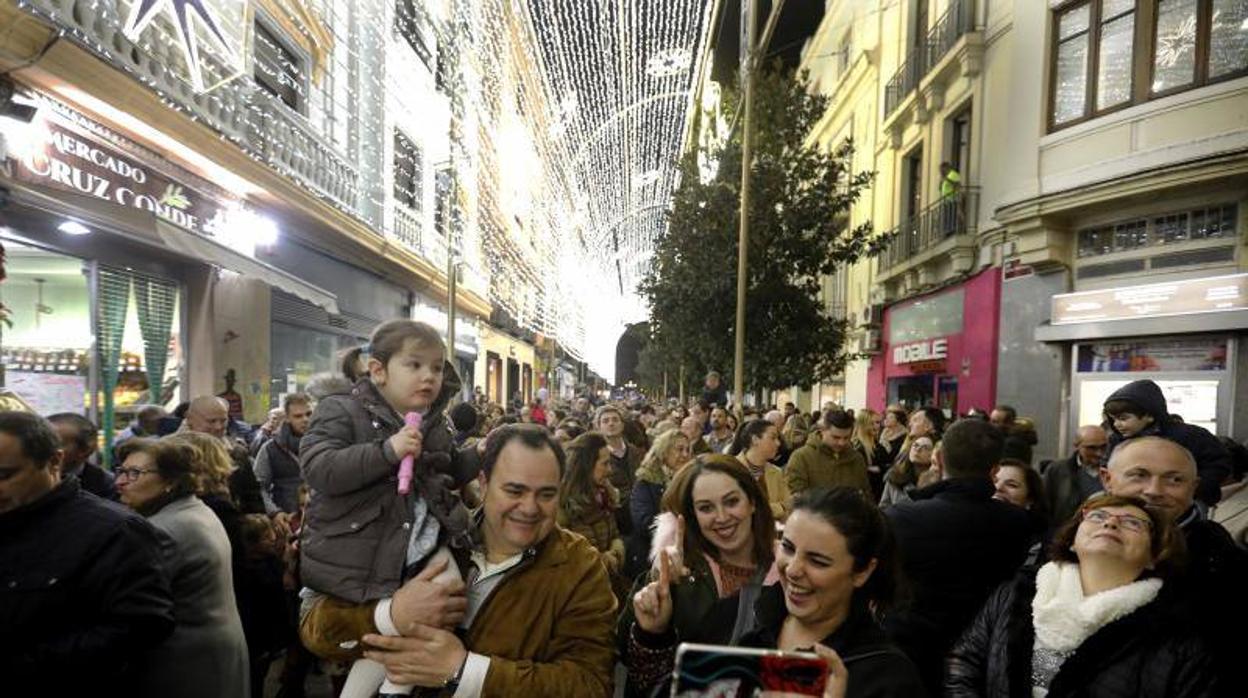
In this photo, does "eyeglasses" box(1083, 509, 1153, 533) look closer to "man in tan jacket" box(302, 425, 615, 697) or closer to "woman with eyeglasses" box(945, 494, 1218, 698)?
"woman with eyeglasses" box(945, 494, 1218, 698)

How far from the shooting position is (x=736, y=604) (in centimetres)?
235

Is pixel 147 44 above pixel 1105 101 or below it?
below

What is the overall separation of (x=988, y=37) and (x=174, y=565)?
1491 centimetres

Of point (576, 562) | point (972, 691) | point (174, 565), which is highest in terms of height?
point (576, 562)

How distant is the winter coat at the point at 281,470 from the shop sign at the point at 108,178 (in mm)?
2828

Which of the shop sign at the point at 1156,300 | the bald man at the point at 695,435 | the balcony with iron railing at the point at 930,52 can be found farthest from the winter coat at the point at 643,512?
the balcony with iron railing at the point at 930,52

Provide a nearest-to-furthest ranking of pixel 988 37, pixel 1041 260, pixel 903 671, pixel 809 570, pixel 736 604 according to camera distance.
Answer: pixel 903 671, pixel 809 570, pixel 736 604, pixel 1041 260, pixel 988 37

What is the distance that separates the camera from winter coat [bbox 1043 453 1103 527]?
4898mm

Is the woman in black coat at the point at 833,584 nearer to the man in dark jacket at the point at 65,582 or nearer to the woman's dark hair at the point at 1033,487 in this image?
the man in dark jacket at the point at 65,582

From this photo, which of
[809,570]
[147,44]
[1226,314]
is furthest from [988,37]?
[809,570]

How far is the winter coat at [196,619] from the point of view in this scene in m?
2.83

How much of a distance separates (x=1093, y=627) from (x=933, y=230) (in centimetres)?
1446

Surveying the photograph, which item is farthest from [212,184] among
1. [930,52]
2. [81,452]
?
[930,52]

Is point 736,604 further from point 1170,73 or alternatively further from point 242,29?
point 1170,73
